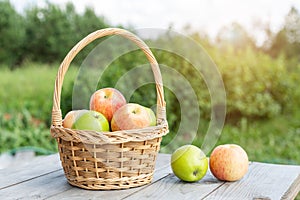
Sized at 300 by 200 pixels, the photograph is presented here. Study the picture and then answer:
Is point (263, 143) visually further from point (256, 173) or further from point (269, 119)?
point (256, 173)

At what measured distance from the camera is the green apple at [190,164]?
145cm

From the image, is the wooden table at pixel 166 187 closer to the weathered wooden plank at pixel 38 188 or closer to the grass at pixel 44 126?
the weathered wooden plank at pixel 38 188

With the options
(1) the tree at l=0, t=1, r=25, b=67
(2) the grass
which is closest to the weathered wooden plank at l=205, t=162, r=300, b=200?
(2) the grass

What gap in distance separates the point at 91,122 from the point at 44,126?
301 cm

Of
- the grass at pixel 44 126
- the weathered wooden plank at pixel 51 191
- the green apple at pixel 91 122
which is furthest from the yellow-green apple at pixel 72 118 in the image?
the grass at pixel 44 126

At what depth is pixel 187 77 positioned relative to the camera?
4.52 m

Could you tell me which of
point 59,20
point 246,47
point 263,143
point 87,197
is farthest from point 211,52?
point 87,197

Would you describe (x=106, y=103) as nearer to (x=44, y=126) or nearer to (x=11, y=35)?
(x=44, y=126)

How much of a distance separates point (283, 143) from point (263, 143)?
0.64 ft

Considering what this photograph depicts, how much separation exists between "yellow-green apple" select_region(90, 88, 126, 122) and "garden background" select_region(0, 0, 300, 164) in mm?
1973

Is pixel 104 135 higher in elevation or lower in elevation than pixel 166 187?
higher

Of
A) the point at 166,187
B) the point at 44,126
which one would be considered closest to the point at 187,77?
the point at 44,126

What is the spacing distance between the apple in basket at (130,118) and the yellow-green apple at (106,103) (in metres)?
0.04

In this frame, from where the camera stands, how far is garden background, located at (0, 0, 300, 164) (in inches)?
155
